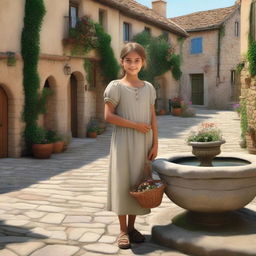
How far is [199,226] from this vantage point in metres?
4.21

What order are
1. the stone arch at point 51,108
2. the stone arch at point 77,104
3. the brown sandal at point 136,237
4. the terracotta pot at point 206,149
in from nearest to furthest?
the brown sandal at point 136,237 → the terracotta pot at point 206,149 → the stone arch at point 51,108 → the stone arch at point 77,104

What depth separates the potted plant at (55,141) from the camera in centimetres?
1145

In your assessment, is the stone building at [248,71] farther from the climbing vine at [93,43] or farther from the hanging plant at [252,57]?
the climbing vine at [93,43]

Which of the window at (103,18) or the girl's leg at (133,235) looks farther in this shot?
the window at (103,18)

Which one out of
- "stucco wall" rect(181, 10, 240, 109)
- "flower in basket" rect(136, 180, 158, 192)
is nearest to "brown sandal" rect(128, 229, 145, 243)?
"flower in basket" rect(136, 180, 158, 192)

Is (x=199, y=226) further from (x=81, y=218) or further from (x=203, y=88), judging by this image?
(x=203, y=88)

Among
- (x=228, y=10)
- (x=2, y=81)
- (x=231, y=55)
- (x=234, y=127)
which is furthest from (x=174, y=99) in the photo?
(x=2, y=81)

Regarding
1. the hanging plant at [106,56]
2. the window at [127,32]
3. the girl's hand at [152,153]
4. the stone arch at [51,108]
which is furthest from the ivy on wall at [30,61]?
the girl's hand at [152,153]

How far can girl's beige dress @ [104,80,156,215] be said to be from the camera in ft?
13.0

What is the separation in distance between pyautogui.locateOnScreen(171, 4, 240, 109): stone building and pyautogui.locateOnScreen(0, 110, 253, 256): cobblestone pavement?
16.7m

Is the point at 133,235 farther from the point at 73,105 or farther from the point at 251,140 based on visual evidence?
the point at 73,105

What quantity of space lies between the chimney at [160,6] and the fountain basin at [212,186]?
69.6 feet

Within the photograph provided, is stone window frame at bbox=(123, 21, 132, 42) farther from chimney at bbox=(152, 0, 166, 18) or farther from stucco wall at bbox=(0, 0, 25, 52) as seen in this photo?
stucco wall at bbox=(0, 0, 25, 52)

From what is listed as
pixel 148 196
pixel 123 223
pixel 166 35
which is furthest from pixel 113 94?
pixel 166 35
